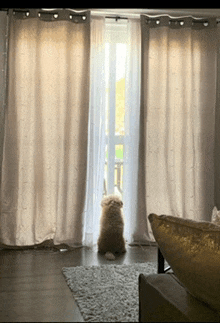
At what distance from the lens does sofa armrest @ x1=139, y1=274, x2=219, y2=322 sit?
1.11m

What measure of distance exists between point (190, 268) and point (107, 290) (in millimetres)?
2072

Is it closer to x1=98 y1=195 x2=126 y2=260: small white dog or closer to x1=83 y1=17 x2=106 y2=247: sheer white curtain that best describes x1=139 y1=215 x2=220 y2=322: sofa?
x1=98 y1=195 x2=126 y2=260: small white dog

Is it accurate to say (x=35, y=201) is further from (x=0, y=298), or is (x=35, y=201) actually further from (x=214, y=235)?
(x=214, y=235)

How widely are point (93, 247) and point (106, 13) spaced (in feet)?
8.23

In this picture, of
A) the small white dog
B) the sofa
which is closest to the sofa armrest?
the sofa

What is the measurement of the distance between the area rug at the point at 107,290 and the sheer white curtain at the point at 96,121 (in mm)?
934

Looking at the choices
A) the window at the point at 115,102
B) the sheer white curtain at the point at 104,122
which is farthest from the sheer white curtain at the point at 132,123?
the window at the point at 115,102

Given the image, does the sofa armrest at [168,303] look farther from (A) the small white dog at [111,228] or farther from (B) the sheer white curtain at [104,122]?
(B) the sheer white curtain at [104,122]

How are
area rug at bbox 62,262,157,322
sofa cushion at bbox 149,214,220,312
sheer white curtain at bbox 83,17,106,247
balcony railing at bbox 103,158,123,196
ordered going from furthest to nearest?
balcony railing at bbox 103,158,123,196
sheer white curtain at bbox 83,17,106,247
area rug at bbox 62,262,157,322
sofa cushion at bbox 149,214,220,312

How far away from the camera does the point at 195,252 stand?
1041 mm

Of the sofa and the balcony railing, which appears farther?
the balcony railing

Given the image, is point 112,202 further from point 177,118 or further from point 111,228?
point 177,118

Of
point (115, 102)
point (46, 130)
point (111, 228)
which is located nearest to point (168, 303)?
point (111, 228)

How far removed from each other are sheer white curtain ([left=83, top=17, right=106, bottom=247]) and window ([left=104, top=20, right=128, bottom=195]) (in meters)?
0.16
